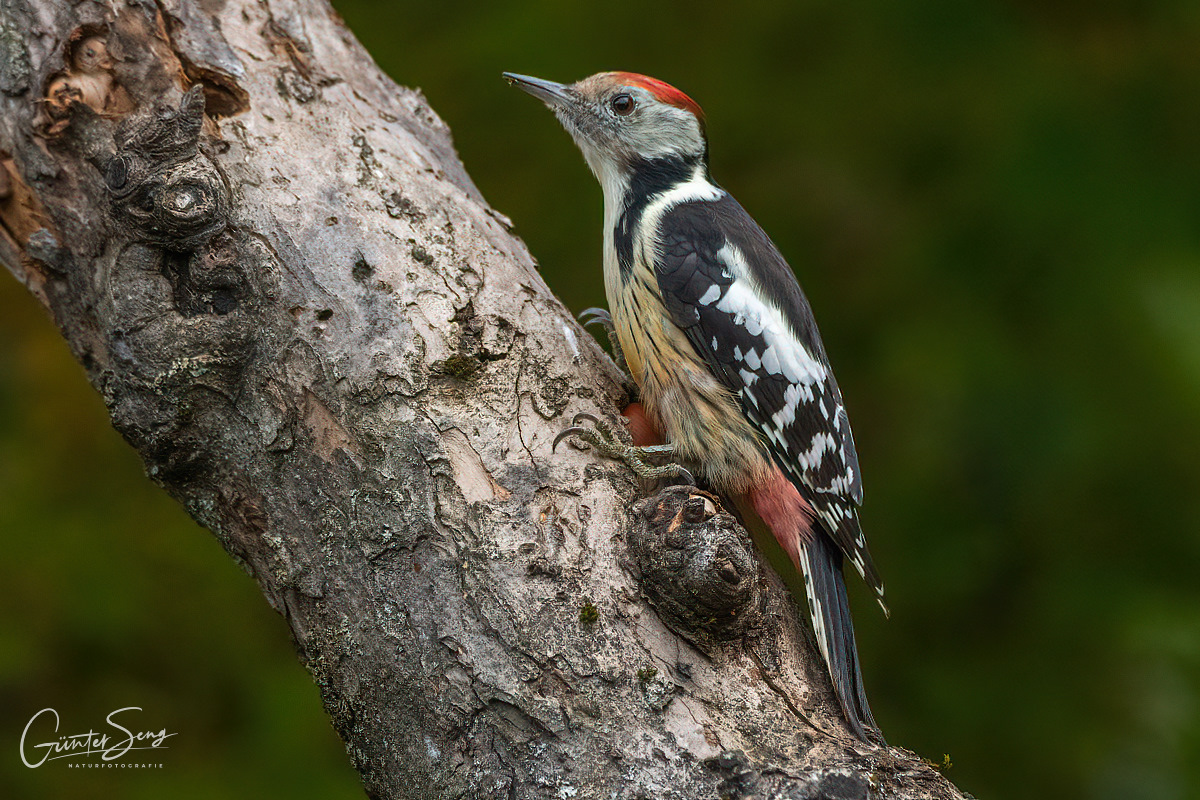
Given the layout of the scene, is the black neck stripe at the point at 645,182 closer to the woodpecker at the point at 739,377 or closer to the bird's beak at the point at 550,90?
the woodpecker at the point at 739,377

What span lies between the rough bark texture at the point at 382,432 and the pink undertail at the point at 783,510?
0.25 metres

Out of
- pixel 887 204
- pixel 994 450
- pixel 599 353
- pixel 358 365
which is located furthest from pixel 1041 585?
pixel 358 365

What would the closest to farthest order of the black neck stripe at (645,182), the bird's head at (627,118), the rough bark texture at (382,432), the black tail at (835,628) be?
the rough bark texture at (382,432)
the black tail at (835,628)
the black neck stripe at (645,182)
the bird's head at (627,118)

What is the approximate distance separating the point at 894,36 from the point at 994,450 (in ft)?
4.91

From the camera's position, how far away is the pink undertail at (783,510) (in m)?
2.13

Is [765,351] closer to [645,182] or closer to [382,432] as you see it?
[645,182]

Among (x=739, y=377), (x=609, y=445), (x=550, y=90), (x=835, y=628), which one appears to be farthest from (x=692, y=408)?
(x=550, y=90)

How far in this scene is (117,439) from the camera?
10.4ft

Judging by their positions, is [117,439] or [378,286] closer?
[378,286]

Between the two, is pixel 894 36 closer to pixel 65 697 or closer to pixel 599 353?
pixel 599 353

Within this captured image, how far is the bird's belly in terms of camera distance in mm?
2152

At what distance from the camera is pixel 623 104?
257 centimetres
